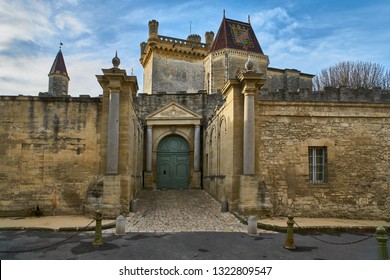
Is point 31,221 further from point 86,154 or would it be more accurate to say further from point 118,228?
point 118,228

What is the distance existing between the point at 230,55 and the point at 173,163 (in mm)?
15228

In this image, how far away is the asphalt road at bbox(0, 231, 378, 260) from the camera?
20.0ft

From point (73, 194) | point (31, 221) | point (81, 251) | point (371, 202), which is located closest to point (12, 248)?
point (81, 251)

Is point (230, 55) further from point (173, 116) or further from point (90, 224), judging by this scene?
point (90, 224)

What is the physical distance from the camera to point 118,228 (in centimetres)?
→ 796

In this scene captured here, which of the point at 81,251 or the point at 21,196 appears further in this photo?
the point at 21,196

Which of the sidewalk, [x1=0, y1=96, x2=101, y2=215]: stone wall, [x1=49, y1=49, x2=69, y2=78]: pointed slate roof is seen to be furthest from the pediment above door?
[x1=49, y1=49, x2=69, y2=78]: pointed slate roof

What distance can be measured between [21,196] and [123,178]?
357 centimetres

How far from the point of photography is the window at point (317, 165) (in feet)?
36.3

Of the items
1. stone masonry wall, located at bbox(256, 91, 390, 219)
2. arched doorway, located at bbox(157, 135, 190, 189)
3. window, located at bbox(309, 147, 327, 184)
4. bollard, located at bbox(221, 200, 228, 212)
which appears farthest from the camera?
arched doorway, located at bbox(157, 135, 190, 189)

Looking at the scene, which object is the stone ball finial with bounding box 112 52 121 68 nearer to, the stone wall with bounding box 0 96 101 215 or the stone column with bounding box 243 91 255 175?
the stone wall with bounding box 0 96 101 215

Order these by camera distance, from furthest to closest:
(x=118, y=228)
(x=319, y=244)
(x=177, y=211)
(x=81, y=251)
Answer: (x=177, y=211) < (x=118, y=228) < (x=319, y=244) < (x=81, y=251)

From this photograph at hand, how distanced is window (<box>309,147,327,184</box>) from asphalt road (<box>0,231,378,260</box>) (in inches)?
119

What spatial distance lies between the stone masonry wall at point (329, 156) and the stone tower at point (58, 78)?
22.9m
